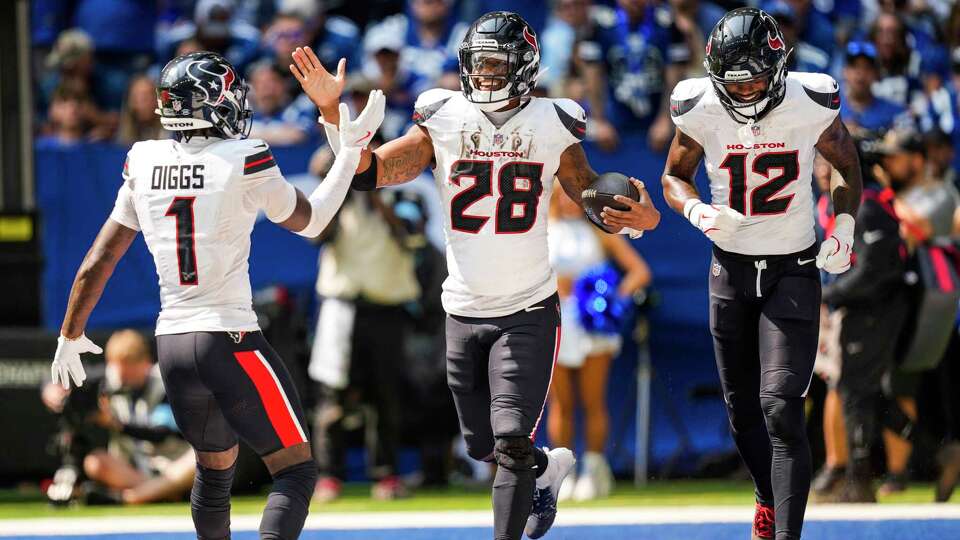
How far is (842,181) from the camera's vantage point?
5605mm

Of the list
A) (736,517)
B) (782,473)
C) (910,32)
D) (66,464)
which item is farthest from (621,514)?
(910,32)

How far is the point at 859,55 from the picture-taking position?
28.9ft

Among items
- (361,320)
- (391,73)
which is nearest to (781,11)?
(391,73)

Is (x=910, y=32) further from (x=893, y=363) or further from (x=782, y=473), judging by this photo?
(x=782, y=473)

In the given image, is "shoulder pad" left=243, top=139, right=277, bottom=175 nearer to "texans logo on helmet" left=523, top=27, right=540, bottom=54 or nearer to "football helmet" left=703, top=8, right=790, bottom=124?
"texans logo on helmet" left=523, top=27, right=540, bottom=54

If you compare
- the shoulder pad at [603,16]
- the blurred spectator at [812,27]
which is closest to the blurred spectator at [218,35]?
the shoulder pad at [603,16]

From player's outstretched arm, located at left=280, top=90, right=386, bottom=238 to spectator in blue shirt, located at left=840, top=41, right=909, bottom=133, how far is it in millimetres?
4287

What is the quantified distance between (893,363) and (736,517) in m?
1.72

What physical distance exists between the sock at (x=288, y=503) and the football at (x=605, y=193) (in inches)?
50.3

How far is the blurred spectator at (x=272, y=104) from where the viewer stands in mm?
9234

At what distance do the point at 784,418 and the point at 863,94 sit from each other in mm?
4122

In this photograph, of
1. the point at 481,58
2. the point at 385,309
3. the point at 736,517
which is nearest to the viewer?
the point at 481,58

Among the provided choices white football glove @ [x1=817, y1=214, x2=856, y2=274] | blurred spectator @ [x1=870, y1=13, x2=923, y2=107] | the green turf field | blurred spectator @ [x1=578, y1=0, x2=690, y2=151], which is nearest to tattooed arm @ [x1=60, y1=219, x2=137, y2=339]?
white football glove @ [x1=817, y1=214, x2=856, y2=274]

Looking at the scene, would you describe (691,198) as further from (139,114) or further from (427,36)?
(139,114)
